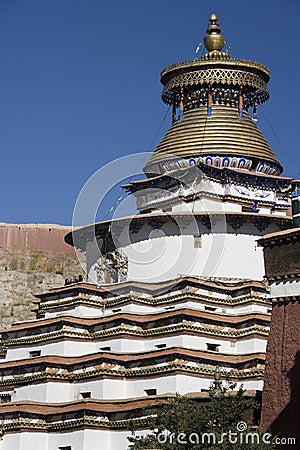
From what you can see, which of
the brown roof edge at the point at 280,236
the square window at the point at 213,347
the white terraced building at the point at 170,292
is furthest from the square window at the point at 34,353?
the brown roof edge at the point at 280,236

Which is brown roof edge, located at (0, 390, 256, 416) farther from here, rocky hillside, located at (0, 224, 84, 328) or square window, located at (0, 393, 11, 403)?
rocky hillside, located at (0, 224, 84, 328)

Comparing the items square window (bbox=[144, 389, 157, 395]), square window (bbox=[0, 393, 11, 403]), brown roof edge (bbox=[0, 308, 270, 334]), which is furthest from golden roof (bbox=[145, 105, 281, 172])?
square window (bbox=[0, 393, 11, 403])

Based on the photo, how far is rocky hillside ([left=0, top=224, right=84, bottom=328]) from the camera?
208ft

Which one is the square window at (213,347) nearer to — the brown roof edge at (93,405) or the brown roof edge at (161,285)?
the brown roof edge at (161,285)

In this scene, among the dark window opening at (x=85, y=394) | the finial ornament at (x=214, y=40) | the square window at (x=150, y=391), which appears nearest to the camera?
the square window at (x=150, y=391)

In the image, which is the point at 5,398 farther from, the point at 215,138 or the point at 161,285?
the point at 215,138

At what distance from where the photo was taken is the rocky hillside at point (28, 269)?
2495 inches

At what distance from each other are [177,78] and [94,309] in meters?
10.6

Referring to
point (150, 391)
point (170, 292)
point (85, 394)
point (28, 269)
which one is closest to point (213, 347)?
point (150, 391)

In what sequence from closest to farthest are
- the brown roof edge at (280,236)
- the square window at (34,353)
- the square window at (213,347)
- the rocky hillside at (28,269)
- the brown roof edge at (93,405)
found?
1. the brown roof edge at (280,236)
2. the brown roof edge at (93,405)
3. the square window at (213,347)
4. the square window at (34,353)
5. the rocky hillside at (28,269)

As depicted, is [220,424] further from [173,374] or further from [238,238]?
[238,238]

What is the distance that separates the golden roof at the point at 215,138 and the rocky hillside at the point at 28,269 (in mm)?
26224

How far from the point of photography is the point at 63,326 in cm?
3309

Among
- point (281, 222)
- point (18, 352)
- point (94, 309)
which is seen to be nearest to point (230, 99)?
point (281, 222)
